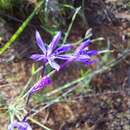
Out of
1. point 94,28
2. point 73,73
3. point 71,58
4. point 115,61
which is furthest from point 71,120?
point 71,58

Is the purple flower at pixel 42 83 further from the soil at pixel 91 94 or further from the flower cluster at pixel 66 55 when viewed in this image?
the soil at pixel 91 94

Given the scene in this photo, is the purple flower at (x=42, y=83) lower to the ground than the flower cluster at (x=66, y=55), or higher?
lower

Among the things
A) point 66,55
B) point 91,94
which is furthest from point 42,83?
point 91,94

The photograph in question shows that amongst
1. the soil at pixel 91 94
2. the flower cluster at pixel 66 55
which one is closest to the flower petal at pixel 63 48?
the flower cluster at pixel 66 55

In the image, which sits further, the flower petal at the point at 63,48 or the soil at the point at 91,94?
the soil at the point at 91,94

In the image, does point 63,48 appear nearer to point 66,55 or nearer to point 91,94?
point 66,55

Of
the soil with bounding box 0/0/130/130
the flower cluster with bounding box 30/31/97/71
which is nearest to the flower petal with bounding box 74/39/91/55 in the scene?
the flower cluster with bounding box 30/31/97/71

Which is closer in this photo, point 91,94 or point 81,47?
point 81,47

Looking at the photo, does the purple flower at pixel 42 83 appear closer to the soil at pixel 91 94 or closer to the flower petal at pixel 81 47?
the flower petal at pixel 81 47

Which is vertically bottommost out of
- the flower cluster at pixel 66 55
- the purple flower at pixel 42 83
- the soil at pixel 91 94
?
→ the soil at pixel 91 94

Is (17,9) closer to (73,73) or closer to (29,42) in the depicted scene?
(29,42)

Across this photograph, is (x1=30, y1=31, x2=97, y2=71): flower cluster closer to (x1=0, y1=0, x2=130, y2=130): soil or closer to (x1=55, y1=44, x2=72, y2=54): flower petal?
(x1=55, y1=44, x2=72, y2=54): flower petal
